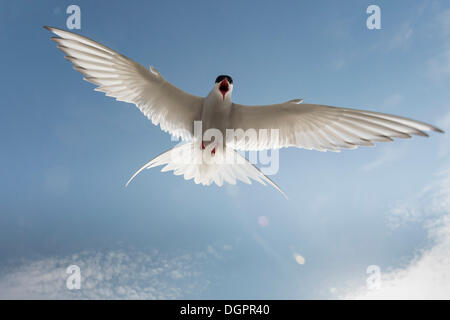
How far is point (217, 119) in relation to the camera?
3357 millimetres

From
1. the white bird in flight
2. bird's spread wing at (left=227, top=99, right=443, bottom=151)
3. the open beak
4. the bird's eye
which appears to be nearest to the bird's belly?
the white bird in flight

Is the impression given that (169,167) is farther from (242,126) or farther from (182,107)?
(242,126)

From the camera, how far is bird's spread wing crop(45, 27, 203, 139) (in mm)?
2816

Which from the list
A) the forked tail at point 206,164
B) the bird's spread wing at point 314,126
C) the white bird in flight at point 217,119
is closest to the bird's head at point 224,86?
the white bird in flight at point 217,119

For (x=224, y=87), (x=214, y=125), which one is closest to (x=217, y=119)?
(x=214, y=125)

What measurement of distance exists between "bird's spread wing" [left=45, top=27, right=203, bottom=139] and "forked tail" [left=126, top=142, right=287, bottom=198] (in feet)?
0.79

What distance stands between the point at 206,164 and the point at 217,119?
0.65 metres

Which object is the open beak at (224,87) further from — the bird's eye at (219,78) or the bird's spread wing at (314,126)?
the bird's spread wing at (314,126)

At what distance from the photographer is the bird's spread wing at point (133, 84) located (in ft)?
9.24

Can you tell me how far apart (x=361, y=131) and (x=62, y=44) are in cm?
318

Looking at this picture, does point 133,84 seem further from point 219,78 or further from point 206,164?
point 206,164

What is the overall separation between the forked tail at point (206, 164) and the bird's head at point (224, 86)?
70 cm

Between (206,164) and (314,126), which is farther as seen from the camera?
(206,164)

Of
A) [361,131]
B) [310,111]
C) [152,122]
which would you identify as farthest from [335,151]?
[152,122]
